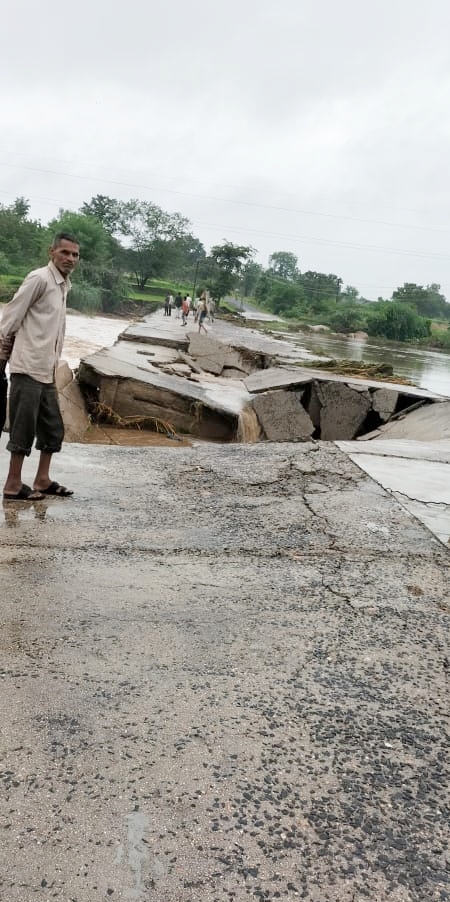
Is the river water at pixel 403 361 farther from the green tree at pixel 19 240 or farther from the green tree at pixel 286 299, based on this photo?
the green tree at pixel 286 299

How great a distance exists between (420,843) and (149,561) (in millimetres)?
1758

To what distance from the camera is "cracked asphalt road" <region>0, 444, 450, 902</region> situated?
1369 millimetres

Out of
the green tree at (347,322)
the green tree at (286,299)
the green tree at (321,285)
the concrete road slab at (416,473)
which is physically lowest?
the concrete road slab at (416,473)

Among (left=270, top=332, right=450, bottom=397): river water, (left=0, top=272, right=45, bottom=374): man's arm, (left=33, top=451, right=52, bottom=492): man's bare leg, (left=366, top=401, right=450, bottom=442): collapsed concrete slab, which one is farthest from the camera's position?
(left=270, top=332, right=450, bottom=397): river water

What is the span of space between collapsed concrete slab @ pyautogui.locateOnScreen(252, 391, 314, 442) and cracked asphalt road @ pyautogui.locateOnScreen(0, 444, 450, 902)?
4677 millimetres

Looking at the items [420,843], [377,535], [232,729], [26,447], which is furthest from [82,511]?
[420,843]

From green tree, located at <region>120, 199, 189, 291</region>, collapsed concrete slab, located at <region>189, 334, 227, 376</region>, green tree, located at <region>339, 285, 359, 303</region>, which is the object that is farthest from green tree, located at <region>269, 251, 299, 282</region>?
collapsed concrete slab, located at <region>189, 334, 227, 376</region>

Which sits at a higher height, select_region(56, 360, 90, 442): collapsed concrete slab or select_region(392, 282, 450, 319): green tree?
select_region(392, 282, 450, 319): green tree

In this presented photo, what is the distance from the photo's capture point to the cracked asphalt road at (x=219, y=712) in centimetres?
137

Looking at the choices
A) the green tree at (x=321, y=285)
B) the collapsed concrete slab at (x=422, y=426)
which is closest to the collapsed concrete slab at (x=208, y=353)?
the collapsed concrete slab at (x=422, y=426)

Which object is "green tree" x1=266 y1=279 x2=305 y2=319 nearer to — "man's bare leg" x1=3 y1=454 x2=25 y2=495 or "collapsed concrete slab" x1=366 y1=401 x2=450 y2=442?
"collapsed concrete slab" x1=366 y1=401 x2=450 y2=442

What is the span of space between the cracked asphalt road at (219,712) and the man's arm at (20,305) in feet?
3.22

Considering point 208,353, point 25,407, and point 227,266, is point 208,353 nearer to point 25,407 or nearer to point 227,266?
point 25,407

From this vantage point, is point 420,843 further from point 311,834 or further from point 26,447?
point 26,447
